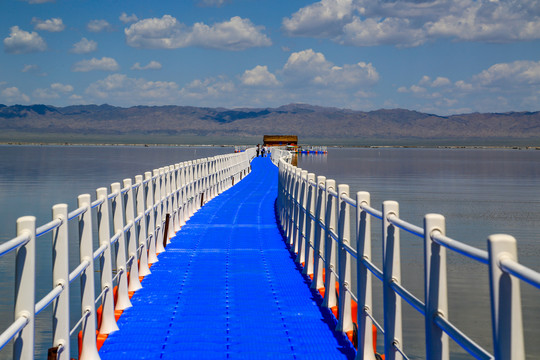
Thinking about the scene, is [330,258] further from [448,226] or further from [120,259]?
[448,226]

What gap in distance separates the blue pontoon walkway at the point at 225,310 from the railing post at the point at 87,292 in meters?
0.40

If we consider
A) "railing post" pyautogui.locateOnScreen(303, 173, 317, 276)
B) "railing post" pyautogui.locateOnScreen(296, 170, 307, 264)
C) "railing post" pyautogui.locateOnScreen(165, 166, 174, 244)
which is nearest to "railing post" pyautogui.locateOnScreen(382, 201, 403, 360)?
"railing post" pyautogui.locateOnScreen(303, 173, 317, 276)

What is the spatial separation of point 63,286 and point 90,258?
1.08m

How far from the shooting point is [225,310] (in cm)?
893

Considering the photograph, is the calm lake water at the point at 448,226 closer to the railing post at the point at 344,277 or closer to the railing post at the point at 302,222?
the railing post at the point at 302,222

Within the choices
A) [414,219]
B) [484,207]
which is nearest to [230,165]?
[414,219]

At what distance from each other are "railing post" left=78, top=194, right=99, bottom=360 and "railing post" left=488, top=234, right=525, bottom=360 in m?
4.48

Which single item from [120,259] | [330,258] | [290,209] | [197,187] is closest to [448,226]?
[197,187]

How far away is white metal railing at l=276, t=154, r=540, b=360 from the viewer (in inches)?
121

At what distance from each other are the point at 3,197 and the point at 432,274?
1872 inches

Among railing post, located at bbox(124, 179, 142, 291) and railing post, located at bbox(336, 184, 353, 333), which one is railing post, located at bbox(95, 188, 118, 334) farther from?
railing post, located at bbox(336, 184, 353, 333)

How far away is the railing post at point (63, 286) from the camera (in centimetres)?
563

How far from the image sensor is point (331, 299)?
9055 mm

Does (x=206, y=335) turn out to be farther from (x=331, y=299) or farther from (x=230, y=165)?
(x=230, y=165)
